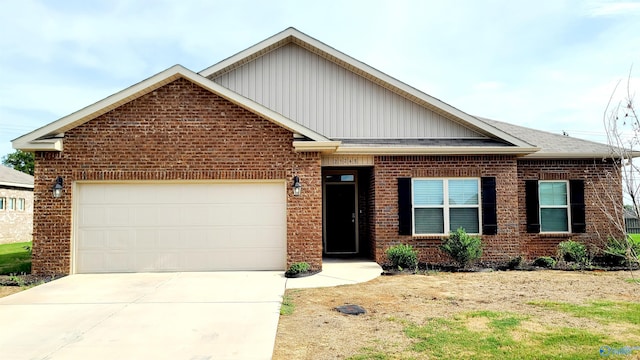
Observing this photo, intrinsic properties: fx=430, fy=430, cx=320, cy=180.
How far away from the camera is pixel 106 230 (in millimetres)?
10148

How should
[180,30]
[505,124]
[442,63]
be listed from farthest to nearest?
[505,124] → [442,63] → [180,30]

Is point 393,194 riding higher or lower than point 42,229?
higher

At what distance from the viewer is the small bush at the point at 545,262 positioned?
1099cm

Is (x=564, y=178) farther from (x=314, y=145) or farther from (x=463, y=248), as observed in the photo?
(x=314, y=145)

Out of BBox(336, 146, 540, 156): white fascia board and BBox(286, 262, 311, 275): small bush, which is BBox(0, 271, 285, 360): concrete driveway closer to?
BBox(286, 262, 311, 275): small bush

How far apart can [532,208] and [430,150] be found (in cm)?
356

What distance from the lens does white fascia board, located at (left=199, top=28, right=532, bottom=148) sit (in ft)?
39.8

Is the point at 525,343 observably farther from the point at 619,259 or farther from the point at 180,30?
the point at 180,30

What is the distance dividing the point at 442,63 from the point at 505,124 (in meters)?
3.58

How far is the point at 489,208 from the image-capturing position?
1144cm

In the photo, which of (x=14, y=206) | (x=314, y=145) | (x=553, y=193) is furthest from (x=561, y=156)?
(x=14, y=206)

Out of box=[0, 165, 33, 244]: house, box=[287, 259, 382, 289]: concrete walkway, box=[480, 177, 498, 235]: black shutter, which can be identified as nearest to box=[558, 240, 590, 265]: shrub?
box=[480, 177, 498, 235]: black shutter

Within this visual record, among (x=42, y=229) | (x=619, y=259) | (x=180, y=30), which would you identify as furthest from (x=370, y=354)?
(x=180, y=30)

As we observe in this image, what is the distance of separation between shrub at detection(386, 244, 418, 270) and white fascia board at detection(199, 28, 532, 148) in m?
4.22
